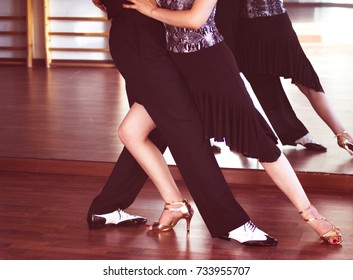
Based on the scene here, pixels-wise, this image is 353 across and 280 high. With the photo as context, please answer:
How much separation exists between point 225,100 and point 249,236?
2.00ft

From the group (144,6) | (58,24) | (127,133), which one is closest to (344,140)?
(127,133)

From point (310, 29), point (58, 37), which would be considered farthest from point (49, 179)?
point (310, 29)

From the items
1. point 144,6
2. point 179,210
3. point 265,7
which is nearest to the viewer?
point 144,6

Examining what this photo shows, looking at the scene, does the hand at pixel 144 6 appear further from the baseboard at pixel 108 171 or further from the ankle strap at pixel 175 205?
the baseboard at pixel 108 171

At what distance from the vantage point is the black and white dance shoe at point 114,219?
14.6ft

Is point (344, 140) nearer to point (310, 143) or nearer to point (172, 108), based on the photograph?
point (310, 143)

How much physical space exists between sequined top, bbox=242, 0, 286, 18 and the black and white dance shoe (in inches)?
49.0

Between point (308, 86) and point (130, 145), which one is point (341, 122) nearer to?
point (308, 86)

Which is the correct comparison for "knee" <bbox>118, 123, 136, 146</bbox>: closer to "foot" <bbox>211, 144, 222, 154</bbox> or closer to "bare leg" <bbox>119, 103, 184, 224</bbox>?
"bare leg" <bbox>119, 103, 184, 224</bbox>

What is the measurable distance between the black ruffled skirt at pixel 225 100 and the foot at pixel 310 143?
1.13 m

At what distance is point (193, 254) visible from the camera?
4.12 m

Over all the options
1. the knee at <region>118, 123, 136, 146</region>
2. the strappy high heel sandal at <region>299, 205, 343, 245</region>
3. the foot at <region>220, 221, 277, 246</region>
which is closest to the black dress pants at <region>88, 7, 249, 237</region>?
the foot at <region>220, 221, 277, 246</region>

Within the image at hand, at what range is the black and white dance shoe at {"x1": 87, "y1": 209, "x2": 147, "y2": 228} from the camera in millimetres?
4461

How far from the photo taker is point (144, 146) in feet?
14.1
